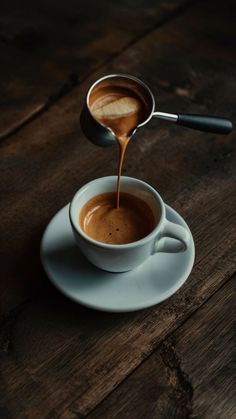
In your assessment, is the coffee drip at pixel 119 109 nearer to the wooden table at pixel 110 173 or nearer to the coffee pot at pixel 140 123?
the coffee pot at pixel 140 123

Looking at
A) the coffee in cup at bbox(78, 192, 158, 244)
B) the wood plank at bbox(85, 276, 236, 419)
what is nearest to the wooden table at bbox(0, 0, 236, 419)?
the wood plank at bbox(85, 276, 236, 419)

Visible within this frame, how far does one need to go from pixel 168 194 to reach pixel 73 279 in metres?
0.29

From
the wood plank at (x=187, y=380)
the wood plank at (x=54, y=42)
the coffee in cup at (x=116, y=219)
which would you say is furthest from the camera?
the wood plank at (x=54, y=42)

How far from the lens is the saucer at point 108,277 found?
894 millimetres

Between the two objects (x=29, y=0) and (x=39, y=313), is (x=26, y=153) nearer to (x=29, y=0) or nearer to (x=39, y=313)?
(x=39, y=313)

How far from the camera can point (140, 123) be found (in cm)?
101

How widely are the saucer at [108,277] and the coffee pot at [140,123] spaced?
18 cm

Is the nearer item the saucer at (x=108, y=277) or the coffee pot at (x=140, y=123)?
the saucer at (x=108, y=277)

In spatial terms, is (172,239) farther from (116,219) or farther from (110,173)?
(110,173)

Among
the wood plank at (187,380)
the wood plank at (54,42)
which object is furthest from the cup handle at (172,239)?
the wood plank at (54,42)

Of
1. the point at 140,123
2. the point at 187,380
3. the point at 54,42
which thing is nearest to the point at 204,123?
the point at 140,123

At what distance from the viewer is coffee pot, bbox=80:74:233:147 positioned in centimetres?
101

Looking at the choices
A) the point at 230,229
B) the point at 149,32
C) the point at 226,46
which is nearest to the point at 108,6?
the point at 149,32

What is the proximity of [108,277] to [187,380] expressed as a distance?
0.20 metres
